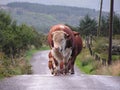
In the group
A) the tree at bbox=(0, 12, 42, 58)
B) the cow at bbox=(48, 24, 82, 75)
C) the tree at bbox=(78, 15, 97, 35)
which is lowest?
the tree at bbox=(78, 15, 97, 35)

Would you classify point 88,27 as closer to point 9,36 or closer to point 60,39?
point 9,36

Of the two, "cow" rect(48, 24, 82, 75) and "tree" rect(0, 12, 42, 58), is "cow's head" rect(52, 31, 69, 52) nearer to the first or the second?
"cow" rect(48, 24, 82, 75)

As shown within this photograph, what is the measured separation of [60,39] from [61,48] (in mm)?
435

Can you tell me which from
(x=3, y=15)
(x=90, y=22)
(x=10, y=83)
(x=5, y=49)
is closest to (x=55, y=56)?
(x=10, y=83)

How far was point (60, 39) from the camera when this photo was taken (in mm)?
24688

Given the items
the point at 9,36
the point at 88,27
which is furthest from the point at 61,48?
the point at 88,27

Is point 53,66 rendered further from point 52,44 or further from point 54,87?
point 54,87

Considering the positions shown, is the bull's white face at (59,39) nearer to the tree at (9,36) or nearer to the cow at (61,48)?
the cow at (61,48)

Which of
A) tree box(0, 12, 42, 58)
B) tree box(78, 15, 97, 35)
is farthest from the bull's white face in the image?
tree box(78, 15, 97, 35)

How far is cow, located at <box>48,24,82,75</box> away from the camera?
80.9ft

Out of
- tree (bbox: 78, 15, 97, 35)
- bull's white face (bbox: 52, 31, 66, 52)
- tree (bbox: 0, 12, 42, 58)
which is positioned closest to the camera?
bull's white face (bbox: 52, 31, 66, 52)

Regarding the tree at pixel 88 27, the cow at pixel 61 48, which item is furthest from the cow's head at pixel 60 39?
the tree at pixel 88 27

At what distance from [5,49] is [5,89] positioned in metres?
31.4

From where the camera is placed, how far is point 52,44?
25.1 metres
